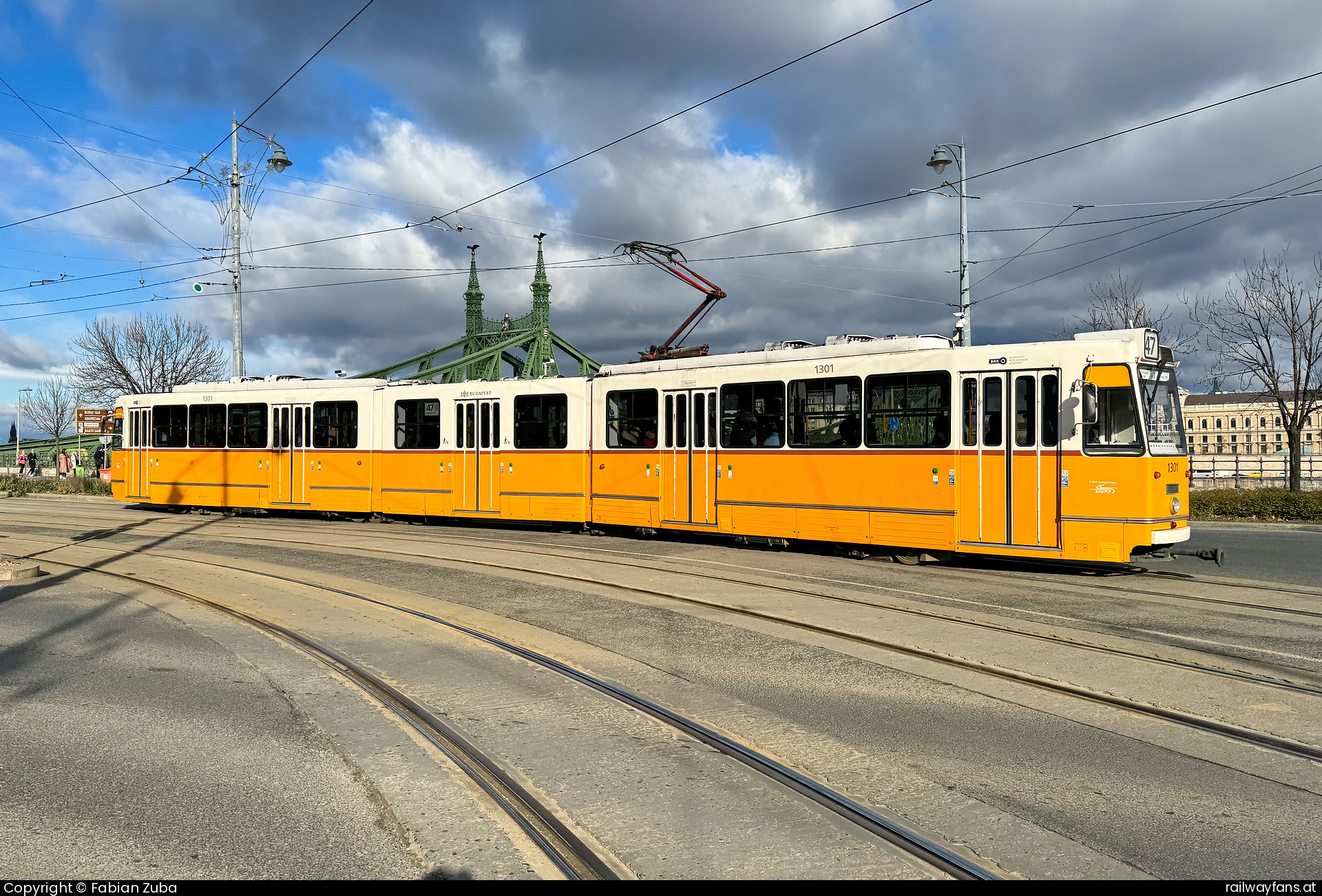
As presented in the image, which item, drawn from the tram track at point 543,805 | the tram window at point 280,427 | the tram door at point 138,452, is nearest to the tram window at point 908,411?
the tram track at point 543,805

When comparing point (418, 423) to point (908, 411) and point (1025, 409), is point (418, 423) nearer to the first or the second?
point (908, 411)

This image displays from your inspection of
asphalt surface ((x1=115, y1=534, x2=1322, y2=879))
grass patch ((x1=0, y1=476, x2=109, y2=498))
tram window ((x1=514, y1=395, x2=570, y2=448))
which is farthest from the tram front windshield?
grass patch ((x1=0, y1=476, x2=109, y2=498))

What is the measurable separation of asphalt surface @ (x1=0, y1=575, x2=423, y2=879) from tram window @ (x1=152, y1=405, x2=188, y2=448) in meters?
16.9

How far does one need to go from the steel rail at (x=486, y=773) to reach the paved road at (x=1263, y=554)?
10.8 m

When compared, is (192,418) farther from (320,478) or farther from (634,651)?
(634,651)

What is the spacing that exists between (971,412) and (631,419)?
651cm

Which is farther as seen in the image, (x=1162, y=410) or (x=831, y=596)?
(x=1162, y=410)

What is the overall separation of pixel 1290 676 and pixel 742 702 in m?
4.18

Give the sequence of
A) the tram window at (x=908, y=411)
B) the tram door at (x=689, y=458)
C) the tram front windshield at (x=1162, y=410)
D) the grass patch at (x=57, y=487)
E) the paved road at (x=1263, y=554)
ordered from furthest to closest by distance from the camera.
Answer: the grass patch at (x=57, y=487) < the tram door at (x=689, y=458) < the tram window at (x=908, y=411) < the paved road at (x=1263, y=554) < the tram front windshield at (x=1162, y=410)

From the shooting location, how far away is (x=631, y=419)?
55.1 feet

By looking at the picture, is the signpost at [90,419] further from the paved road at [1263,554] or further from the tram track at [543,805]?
the paved road at [1263,554]

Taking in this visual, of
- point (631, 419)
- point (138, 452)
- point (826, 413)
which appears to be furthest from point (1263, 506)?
point (138, 452)

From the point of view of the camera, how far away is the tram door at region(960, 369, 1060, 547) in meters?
11.7

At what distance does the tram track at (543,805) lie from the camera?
3750 mm
